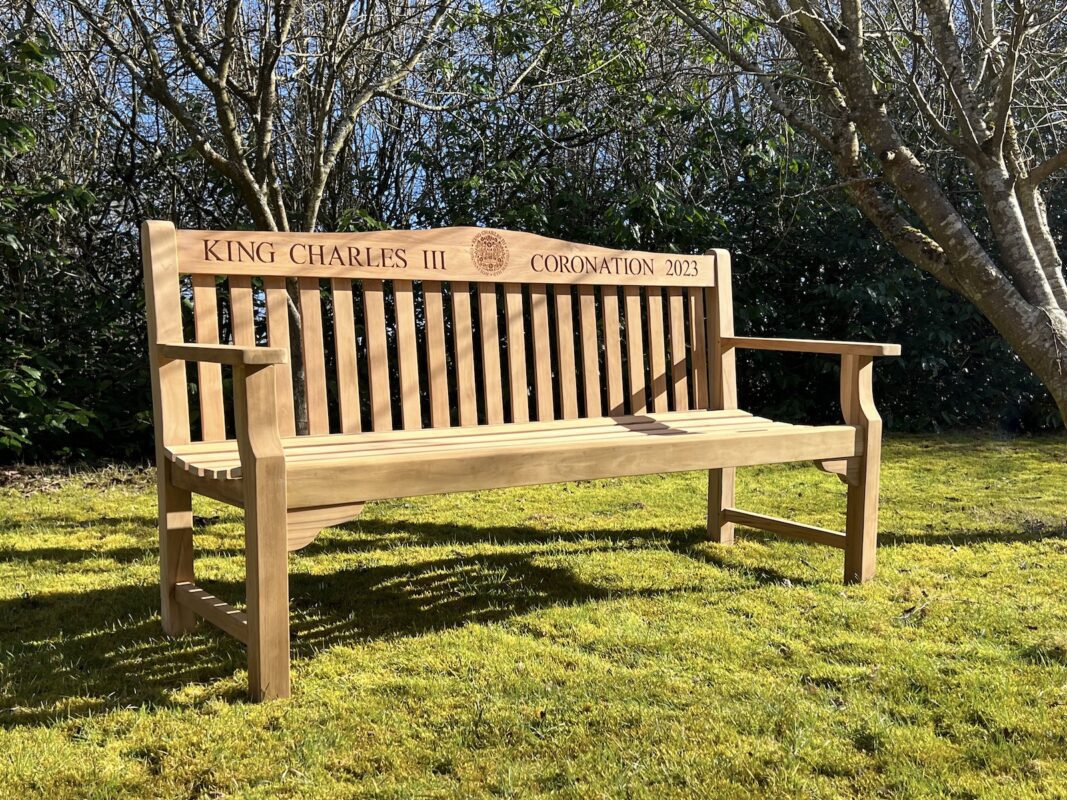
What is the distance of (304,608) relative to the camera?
3.08 m

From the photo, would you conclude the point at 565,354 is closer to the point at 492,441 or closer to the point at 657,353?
the point at 657,353

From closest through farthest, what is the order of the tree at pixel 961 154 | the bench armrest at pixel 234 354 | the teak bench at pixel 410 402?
the bench armrest at pixel 234 354 < the teak bench at pixel 410 402 < the tree at pixel 961 154

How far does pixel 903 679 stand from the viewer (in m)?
2.39

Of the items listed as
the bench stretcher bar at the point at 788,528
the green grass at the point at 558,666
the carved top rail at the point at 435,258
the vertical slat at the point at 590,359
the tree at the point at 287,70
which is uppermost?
the tree at the point at 287,70

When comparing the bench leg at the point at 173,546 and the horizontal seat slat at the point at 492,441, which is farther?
the bench leg at the point at 173,546

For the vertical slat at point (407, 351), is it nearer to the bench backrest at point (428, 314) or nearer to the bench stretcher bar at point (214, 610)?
the bench backrest at point (428, 314)

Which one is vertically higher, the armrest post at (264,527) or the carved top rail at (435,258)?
the carved top rail at (435,258)

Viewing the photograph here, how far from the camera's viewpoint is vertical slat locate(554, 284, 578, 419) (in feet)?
11.5

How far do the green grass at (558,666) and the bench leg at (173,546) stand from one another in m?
0.07

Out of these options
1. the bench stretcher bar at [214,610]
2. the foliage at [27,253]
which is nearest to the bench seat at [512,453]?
the bench stretcher bar at [214,610]

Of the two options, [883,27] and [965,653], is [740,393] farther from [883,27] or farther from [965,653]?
[965,653]

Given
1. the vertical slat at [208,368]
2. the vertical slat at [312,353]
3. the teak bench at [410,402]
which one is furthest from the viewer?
the vertical slat at [312,353]

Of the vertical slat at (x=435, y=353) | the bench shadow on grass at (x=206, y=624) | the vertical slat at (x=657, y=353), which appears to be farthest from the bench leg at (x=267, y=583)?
the vertical slat at (x=657, y=353)

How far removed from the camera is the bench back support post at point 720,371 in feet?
12.4
